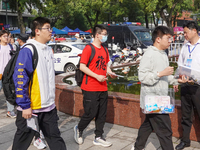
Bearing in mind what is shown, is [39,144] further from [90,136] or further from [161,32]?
[161,32]

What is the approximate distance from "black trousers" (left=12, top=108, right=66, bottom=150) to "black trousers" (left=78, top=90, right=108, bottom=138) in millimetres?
997

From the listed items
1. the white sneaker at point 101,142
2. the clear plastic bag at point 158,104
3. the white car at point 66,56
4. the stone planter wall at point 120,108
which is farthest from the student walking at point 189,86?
the white car at point 66,56

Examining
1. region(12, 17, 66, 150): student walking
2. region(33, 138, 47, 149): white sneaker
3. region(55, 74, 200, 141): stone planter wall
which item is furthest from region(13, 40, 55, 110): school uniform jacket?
region(55, 74, 200, 141): stone planter wall

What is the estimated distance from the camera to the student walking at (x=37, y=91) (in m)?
2.92

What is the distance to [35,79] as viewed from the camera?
3.03m

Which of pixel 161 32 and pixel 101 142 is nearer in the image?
pixel 161 32

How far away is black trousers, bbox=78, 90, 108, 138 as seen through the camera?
4176 mm

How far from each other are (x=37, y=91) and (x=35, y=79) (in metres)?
0.13

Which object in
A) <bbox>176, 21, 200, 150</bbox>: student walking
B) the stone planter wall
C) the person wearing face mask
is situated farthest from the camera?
the stone planter wall

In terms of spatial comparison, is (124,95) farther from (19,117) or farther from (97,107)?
(19,117)

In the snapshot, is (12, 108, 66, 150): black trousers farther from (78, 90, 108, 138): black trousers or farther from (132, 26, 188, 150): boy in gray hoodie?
(132, 26, 188, 150): boy in gray hoodie

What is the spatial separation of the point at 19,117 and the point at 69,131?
2.08 m

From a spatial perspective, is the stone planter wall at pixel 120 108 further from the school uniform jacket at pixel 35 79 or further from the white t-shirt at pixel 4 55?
the school uniform jacket at pixel 35 79

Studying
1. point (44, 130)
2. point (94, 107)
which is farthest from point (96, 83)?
point (44, 130)
